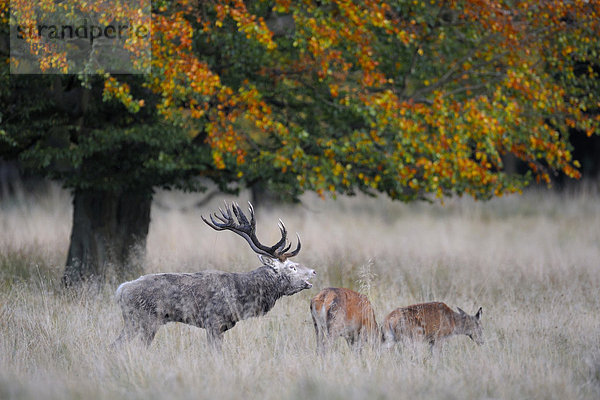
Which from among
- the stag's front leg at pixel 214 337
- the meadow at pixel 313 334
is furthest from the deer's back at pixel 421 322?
the stag's front leg at pixel 214 337

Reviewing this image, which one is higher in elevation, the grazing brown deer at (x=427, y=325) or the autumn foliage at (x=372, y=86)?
the autumn foliage at (x=372, y=86)

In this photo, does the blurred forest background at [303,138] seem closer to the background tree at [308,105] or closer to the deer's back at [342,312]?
the background tree at [308,105]

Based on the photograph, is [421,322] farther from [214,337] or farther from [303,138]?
[303,138]

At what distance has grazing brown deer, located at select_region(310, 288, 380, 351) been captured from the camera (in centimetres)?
764

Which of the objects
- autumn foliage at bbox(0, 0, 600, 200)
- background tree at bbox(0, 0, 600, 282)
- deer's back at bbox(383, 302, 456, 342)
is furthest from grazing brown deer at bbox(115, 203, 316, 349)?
autumn foliage at bbox(0, 0, 600, 200)

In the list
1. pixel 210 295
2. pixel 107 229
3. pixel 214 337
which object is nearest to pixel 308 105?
pixel 107 229

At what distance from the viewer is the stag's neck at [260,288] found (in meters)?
7.84

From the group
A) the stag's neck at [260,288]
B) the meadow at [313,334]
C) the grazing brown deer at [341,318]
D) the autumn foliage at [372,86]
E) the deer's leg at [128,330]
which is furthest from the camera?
the autumn foliage at [372,86]

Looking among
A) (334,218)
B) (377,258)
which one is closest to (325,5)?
(377,258)

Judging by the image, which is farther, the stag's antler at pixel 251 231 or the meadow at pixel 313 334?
the stag's antler at pixel 251 231

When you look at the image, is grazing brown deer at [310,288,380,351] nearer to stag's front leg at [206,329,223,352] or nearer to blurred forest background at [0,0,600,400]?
blurred forest background at [0,0,600,400]

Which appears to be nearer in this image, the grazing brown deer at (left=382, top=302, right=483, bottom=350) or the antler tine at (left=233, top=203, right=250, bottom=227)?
the grazing brown deer at (left=382, top=302, right=483, bottom=350)

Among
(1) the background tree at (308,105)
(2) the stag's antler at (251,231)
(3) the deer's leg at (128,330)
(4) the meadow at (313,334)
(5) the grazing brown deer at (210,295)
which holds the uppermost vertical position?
(1) the background tree at (308,105)

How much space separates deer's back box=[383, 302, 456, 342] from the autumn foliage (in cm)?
307
